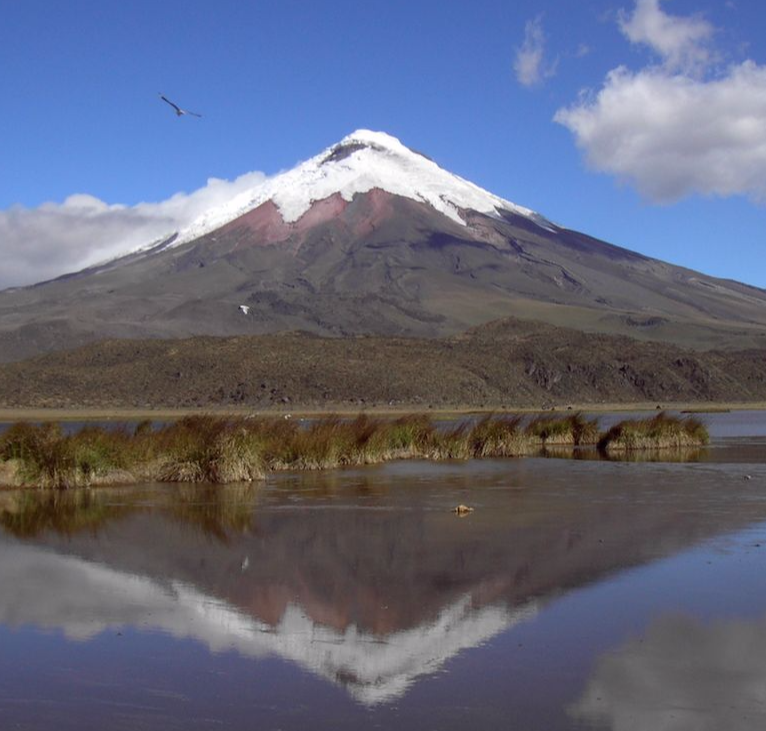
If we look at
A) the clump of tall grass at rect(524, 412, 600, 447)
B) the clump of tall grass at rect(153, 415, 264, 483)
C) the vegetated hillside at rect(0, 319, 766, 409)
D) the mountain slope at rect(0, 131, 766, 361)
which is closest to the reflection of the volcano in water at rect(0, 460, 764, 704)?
the clump of tall grass at rect(153, 415, 264, 483)

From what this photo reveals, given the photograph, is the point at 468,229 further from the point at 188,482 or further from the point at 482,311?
the point at 188,482

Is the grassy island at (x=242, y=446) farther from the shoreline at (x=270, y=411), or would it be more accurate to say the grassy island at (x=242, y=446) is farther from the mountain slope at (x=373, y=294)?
the mountain slope at (x=373, y=294)

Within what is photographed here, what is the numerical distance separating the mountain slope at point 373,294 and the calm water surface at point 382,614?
10801 cm

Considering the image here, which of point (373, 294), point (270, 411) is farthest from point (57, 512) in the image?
point (373, 294)

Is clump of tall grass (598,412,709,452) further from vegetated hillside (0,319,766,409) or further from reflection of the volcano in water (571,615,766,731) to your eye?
vegetated hillside (0,319,766,409)

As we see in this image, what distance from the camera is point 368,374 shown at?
6775cm

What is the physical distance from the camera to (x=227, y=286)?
165000 mm

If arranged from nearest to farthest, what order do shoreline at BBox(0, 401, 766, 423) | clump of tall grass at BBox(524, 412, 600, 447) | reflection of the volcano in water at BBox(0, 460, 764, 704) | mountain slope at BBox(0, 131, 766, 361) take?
1. reflection of the volcano in water at BBox(0, 460, 764, 704)
2. clump of tall grass at BBox(524, 412, 600, 447)
3. shoreline at BBox(0, 401, 766, 423)
4. mountain slope at BBox(0, 131, 766, 361)

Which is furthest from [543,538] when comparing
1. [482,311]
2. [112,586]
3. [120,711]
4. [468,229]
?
[468,229]

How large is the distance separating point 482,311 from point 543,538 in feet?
426

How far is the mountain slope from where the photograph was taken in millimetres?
129125

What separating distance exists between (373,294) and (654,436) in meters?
115

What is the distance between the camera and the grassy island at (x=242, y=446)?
65.0 feet

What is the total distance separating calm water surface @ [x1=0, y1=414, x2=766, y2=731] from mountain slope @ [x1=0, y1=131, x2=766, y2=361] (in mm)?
108013
